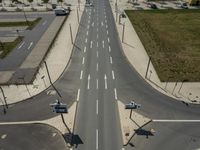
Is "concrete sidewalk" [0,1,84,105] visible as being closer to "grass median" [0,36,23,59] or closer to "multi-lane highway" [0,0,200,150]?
"multi-lane highway" [0,0,200,150]

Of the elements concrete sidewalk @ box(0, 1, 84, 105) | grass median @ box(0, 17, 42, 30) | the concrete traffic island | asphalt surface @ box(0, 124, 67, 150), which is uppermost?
grass median @ box(0, 17, 42, 30)

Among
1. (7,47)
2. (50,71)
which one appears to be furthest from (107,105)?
(7,47)

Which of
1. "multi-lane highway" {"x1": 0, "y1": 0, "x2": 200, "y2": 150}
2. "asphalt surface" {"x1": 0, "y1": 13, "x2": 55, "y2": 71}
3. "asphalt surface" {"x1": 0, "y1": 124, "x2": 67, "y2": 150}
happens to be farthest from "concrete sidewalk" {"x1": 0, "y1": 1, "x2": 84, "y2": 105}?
"asphalt surface" {"x1": 0, "y1": 124, "x2": 67, "y2": 150}

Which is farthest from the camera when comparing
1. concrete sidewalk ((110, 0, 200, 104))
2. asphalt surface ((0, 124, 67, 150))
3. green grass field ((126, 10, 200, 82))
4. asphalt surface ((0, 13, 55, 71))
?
asphalt surface ((0, 13, 55, 71))

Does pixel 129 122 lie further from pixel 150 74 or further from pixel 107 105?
pixel 150 74

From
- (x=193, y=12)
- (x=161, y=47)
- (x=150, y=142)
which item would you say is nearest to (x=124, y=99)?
(x=150, y=142)
